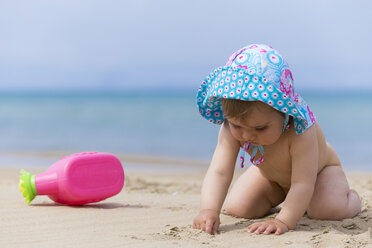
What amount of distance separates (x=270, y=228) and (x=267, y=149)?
1.59 feet

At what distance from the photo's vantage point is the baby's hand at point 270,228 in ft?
7.92

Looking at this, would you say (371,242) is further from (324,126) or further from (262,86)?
(324,126)

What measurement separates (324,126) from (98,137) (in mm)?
5488

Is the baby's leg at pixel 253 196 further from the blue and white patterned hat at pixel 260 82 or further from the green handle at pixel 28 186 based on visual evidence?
the green handle at pixel 28 186

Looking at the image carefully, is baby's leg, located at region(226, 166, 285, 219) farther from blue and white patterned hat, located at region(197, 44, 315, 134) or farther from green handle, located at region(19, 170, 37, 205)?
green handle, located at region(19, 170, 37, 205)

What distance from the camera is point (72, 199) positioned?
2924mm

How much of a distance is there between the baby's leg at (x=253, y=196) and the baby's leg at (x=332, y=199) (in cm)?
25

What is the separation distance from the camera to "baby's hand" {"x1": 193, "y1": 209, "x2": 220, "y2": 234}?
2.44 m

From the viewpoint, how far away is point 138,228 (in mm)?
2527

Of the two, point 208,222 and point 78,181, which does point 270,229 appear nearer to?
point 208,222

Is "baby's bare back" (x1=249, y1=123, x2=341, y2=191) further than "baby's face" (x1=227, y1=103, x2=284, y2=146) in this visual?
Yes

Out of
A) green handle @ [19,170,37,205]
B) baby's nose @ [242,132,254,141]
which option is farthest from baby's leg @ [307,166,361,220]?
green handle @ [19,170,37,205]

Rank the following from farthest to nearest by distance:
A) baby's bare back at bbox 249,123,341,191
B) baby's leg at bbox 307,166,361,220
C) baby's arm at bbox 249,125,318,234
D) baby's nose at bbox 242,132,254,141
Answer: baby's leg at bbox 307,166,361,220 < baby's bare back at bbox 249,123,341,191 < baby's arm at bbox 249,125,318,234 < baby's nose at bbox 242,132,254,141

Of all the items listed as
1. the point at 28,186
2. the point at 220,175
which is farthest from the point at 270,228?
the point at 28,186
